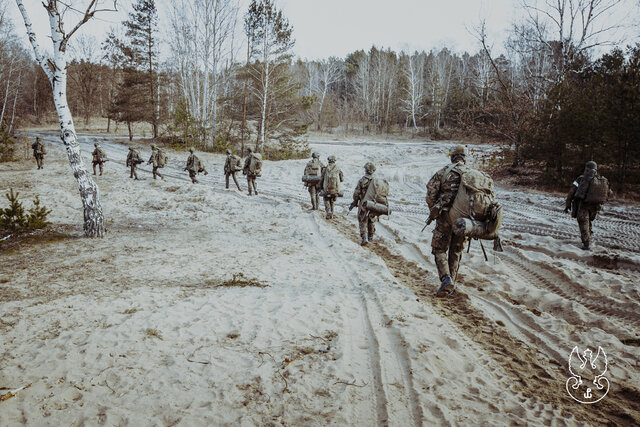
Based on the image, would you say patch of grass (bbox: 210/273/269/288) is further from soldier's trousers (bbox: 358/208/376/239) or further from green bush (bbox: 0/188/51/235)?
green bush (bbox: 0/188/51/235)

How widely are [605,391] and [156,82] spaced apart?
105 ft

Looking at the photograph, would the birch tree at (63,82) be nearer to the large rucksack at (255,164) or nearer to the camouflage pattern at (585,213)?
the large rucksack at (255,164)

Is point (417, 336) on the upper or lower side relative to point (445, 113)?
lower

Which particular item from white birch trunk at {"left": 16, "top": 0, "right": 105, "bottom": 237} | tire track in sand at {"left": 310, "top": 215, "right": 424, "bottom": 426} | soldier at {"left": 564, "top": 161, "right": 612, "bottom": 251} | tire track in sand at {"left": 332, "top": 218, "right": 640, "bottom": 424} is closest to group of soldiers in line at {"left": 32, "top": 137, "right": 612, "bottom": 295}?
soldier at {"left": 564, "top": 161, "right": 612, "bottom": 251}

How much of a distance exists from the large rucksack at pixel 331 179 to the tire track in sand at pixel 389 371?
18.3ft

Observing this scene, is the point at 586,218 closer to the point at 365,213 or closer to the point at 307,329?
the point at 365,213

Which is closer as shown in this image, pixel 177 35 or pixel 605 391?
pixel 605 391

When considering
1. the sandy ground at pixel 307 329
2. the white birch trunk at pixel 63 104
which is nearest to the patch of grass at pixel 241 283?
the sandy ground at pixel 307 329

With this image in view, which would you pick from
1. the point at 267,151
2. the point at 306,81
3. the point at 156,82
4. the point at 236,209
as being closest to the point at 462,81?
the point at 306,81

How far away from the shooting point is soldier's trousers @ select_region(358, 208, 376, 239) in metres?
8.29

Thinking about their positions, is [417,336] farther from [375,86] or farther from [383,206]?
[375,86]

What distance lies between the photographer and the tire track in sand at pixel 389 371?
9.45 feet

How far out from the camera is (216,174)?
19.7m

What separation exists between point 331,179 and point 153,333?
7.14 m
